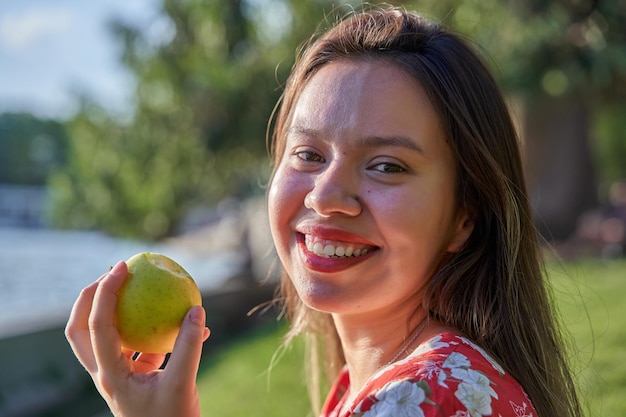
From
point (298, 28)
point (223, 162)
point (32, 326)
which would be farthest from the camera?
point (223, 162)

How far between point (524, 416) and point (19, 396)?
687cm

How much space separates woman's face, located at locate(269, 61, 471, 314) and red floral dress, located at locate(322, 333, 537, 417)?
25cm

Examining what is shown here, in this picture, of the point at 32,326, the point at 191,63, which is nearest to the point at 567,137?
the point at 191,63

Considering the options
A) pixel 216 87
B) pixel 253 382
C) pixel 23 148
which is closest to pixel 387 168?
pixel 253 382

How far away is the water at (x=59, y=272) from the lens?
30.2 ft

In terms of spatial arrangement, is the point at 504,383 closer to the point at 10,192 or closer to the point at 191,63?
the point at 191,63

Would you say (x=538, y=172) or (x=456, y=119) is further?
(x=538, y=172)

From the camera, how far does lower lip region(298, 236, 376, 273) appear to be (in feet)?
6.14

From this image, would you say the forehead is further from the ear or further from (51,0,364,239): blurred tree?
(51,0,364,239): blurred tree

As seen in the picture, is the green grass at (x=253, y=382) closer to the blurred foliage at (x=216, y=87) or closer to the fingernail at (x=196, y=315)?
the blurred foliage at (x=216, y=87)

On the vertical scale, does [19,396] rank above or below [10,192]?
above

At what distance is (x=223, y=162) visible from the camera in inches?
538

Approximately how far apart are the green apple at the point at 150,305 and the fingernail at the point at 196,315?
3.5 inches

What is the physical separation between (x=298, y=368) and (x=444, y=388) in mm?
5859
